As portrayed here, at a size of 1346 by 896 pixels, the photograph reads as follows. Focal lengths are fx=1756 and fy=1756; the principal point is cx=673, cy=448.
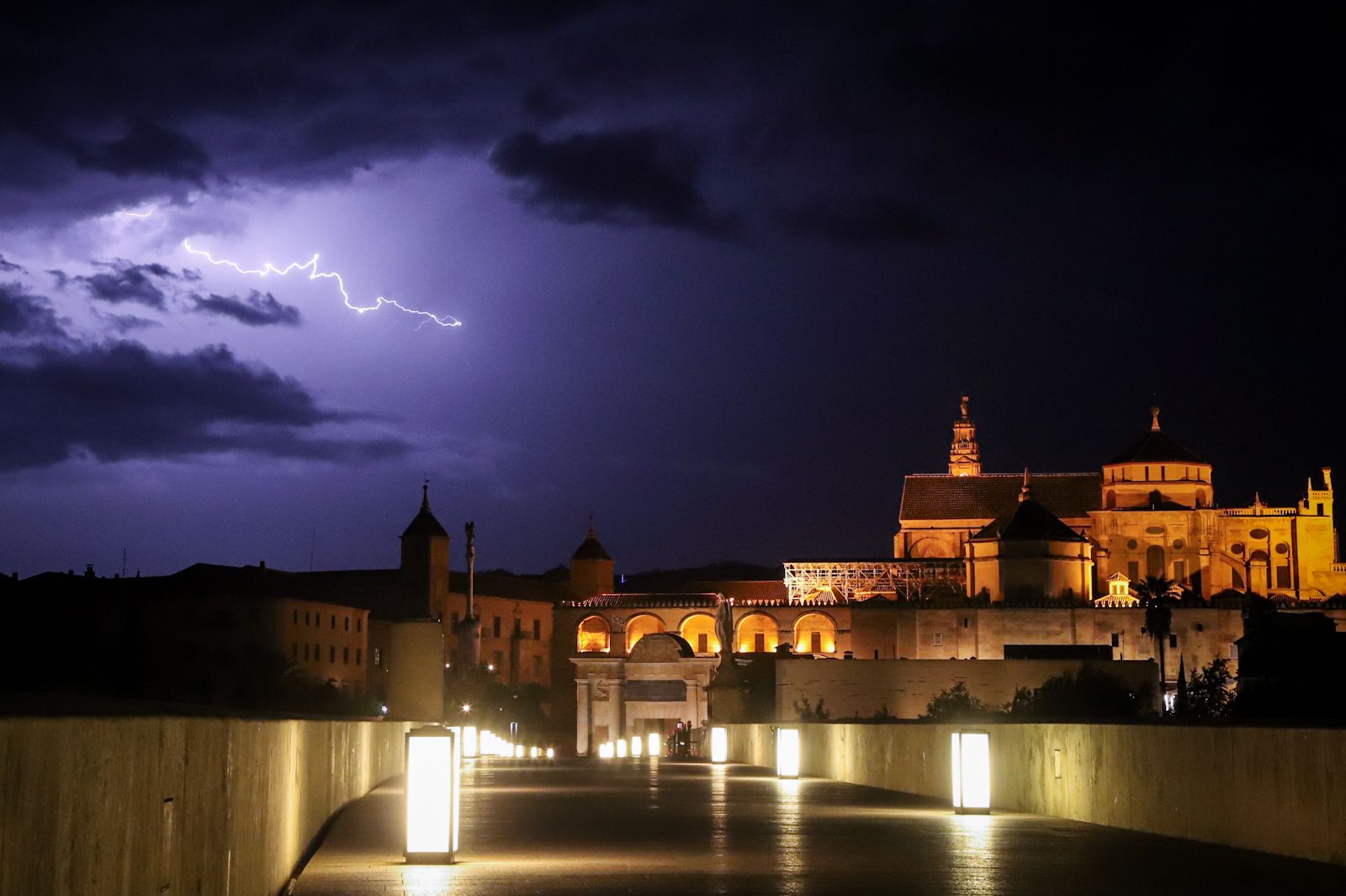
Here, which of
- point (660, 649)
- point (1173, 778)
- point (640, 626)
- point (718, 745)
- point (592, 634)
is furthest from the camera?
point (592, 634)

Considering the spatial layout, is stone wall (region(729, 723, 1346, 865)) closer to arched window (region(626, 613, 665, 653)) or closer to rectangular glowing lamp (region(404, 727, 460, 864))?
rectangular glowing lamp (region(404, 727, 460, 864))

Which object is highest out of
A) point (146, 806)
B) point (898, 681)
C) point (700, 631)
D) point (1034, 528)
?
point (1034, 528)

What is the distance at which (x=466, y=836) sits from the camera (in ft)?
43.4

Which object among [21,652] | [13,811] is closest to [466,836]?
[13,811]

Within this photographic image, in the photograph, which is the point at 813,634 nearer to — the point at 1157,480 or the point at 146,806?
the point at 1157,480

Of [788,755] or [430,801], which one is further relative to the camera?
[788,755]

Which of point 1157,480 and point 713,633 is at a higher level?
point 1157,480

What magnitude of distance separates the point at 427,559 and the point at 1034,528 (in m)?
34.3

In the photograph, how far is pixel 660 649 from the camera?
87.1m

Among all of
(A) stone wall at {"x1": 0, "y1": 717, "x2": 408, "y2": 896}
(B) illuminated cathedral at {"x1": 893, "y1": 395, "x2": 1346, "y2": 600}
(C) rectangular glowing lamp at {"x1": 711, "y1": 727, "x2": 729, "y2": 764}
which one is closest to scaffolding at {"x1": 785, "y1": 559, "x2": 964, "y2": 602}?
(B) illuminated cathedral at {"x1": 893, "y1": 395, "x2": 1346, "y2": 600}

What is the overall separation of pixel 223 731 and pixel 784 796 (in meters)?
13.2

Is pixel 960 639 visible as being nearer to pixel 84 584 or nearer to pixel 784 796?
pixel 84 584

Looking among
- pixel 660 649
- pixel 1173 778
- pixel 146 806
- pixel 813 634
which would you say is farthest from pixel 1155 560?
pixel 146 806

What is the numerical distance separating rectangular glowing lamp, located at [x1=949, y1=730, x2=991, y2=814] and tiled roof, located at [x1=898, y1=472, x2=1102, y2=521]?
90.4m
